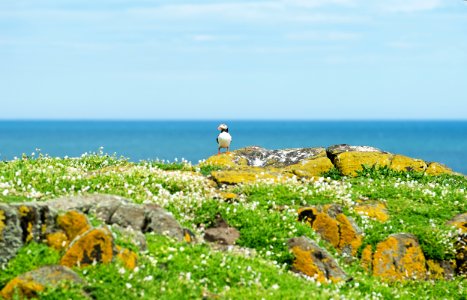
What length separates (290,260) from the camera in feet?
58.1

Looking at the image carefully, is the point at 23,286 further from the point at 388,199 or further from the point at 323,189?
the point at 388,199

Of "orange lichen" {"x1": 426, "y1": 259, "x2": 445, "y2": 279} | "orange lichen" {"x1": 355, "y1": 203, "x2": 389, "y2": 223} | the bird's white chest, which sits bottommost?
"orange lichen" {"x1": 426, "y1": 259, "x2": 445, "y2": 279}

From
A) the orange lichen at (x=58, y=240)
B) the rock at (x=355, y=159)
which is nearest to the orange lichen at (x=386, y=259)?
the orange lichen at (x=58, y=240)

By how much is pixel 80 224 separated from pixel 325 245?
7.39m

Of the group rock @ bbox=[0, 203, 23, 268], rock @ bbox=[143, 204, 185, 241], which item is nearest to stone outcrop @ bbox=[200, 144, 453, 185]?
rock @ bbox=[143, 204, 185, 241]

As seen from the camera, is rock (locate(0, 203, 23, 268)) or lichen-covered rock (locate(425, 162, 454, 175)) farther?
lichen-covered rock (locate(425, 162, 454, 175))

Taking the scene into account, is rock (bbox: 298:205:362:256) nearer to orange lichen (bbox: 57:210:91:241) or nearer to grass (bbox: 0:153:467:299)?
grass (bbox: 0:153:467:299)

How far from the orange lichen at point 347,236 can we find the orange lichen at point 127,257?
7.32 metres

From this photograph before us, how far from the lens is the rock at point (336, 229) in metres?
19.8

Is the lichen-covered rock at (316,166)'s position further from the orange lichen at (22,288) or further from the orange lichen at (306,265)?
the orange lichen at (22,288)

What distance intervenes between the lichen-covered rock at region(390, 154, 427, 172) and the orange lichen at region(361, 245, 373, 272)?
12033 mm

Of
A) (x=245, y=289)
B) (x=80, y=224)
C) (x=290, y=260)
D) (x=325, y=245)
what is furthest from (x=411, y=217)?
(x=80, y=224)

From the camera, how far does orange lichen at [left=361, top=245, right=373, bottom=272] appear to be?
19.5m

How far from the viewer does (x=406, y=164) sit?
105ft
